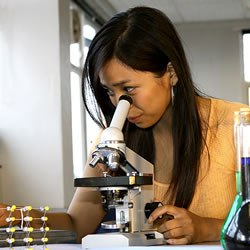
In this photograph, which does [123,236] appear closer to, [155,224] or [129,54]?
[155,224]

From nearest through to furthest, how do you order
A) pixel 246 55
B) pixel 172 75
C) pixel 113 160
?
1. pixel 113 160
2. pixel 172 75
3. pixel 246 55

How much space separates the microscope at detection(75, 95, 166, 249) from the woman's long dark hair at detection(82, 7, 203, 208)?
0.25 metres

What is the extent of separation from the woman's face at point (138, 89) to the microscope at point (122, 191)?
0.21 metres

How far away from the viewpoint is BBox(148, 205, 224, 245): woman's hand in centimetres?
127

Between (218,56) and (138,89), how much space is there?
7.57 metres

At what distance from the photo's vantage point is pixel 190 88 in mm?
1599

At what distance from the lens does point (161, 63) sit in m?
1.57

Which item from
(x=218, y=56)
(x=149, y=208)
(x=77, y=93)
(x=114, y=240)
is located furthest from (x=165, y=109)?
(x=218, y=56)

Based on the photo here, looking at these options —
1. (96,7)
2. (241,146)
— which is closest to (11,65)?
(96,7)

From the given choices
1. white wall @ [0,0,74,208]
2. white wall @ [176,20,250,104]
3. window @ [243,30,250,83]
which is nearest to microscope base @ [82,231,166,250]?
white wall @ [0,0,74,208]

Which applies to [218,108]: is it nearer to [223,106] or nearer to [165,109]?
[223,106]

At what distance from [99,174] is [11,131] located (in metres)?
3.75

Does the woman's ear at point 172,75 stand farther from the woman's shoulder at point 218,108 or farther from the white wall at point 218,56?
the white wall at point 218,56

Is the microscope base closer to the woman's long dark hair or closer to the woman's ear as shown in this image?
the woman's long dark hair
